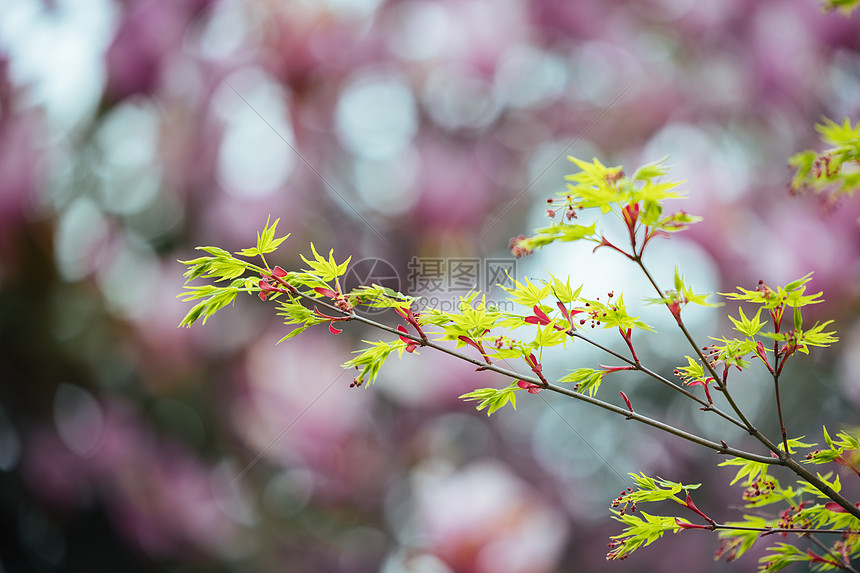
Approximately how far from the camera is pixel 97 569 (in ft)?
3.35

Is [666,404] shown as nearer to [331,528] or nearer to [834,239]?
[834,239]

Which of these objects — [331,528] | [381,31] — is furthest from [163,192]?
[331,528]

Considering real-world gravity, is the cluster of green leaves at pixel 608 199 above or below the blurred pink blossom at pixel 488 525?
above

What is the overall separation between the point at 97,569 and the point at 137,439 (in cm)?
31

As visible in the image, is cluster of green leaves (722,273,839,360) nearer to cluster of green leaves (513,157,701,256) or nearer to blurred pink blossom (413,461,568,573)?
cluster of green leaves (513,157,701,256)

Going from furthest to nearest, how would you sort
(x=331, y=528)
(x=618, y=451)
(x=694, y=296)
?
(x=618, y=451) < (x=331, y=528) < (x=694, y=296)
